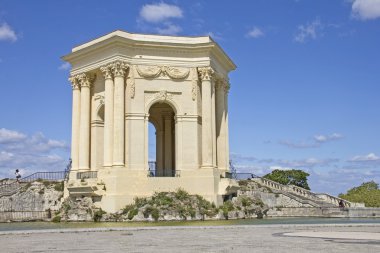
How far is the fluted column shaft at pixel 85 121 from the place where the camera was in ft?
147

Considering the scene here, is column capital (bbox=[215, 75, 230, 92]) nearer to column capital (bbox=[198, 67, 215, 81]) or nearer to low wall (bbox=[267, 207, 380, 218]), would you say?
column capital (bbox=[198, 67, 215, 81])

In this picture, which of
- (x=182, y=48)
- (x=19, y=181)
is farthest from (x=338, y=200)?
(x=19, y=181)

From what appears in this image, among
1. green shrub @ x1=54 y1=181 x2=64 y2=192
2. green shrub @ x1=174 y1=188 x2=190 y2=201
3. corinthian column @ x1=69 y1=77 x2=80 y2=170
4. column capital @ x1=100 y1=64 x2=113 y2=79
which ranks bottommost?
green shrub @ x1=174 y1=188 x2=190 y2=201

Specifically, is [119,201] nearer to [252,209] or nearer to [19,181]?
[252,209]

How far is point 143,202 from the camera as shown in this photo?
125 ft

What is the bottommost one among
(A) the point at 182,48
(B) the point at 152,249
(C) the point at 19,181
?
(B) the point at 152,249

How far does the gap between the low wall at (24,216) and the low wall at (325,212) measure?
63.4ft

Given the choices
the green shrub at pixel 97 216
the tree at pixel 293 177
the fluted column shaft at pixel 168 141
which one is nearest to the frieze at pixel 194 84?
the fluted column shaft at pixel 168 141

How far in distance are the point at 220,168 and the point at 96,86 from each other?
12.8 metres

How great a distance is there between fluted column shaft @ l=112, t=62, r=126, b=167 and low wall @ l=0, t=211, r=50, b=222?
8.44 metres

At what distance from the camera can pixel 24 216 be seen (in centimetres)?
4219

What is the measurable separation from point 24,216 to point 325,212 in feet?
82.0

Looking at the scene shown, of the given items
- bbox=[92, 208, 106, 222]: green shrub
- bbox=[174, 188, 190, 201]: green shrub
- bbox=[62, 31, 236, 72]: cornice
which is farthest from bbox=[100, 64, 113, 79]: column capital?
bbox=[92, 208, 106, 222]: green shrub

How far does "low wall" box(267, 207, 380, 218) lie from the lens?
139 ft
